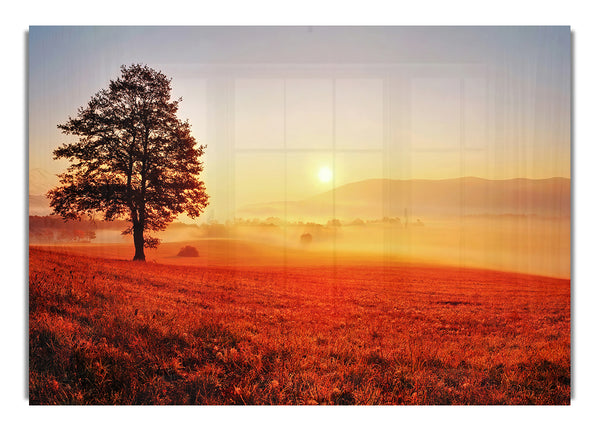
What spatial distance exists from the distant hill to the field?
1.66 ft

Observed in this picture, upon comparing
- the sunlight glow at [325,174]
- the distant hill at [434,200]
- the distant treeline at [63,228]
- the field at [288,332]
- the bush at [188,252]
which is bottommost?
the field at [288,332]

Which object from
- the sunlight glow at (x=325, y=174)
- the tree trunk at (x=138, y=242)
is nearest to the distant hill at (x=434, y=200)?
the sunlight glow at (x=325, y=174)

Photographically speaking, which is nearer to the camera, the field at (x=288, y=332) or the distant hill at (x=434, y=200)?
the field at (x=288, y=332)

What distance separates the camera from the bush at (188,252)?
Result: 506cm

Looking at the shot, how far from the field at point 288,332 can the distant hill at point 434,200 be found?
51cm

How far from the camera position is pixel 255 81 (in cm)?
512

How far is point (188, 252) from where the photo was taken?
5.08 metres

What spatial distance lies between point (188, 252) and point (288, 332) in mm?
1293

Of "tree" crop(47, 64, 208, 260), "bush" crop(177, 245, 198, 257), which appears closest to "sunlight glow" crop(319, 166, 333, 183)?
"tree" crop(47, 64, 208, 260)

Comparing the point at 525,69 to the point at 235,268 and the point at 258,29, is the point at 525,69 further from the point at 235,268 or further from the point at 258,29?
the point at 235,268

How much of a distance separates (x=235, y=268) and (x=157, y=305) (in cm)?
87

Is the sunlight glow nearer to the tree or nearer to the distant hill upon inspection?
the distant hill

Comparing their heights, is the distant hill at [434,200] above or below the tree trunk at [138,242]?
above
